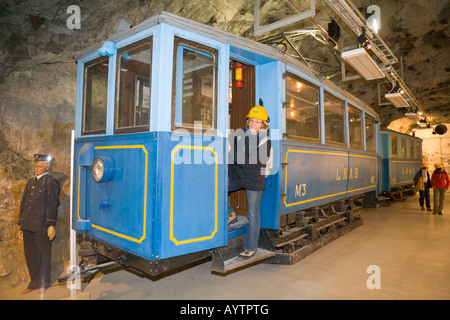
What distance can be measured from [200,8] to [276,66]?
4674 millimetres

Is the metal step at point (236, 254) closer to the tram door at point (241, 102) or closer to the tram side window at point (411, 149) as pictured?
the tram door at point (241, 102)

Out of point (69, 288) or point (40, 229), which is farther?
point (40, 229)

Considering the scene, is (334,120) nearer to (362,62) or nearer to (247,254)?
(362,62)

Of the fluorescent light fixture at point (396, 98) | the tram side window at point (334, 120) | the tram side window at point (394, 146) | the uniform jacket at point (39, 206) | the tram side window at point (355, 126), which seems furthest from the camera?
the tram side window at point (394, 146)

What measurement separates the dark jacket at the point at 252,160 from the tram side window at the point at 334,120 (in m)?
2.03

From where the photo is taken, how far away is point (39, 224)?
4.00 metres

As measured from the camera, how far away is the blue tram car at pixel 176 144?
2725 mm

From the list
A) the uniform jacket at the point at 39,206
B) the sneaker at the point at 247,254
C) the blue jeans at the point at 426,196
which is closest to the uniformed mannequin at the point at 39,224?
the uniform jacket at the point at 39,206

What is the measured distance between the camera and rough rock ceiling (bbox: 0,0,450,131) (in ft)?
15.7

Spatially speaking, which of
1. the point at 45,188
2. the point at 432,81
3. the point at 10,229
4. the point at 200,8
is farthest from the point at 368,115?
the point at 432,81

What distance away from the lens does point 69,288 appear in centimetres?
355

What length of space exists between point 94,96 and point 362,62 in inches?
219

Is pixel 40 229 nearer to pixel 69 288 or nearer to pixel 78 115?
pixel 69 288

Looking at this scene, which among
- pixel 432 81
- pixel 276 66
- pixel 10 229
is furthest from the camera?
pixel 432 81
